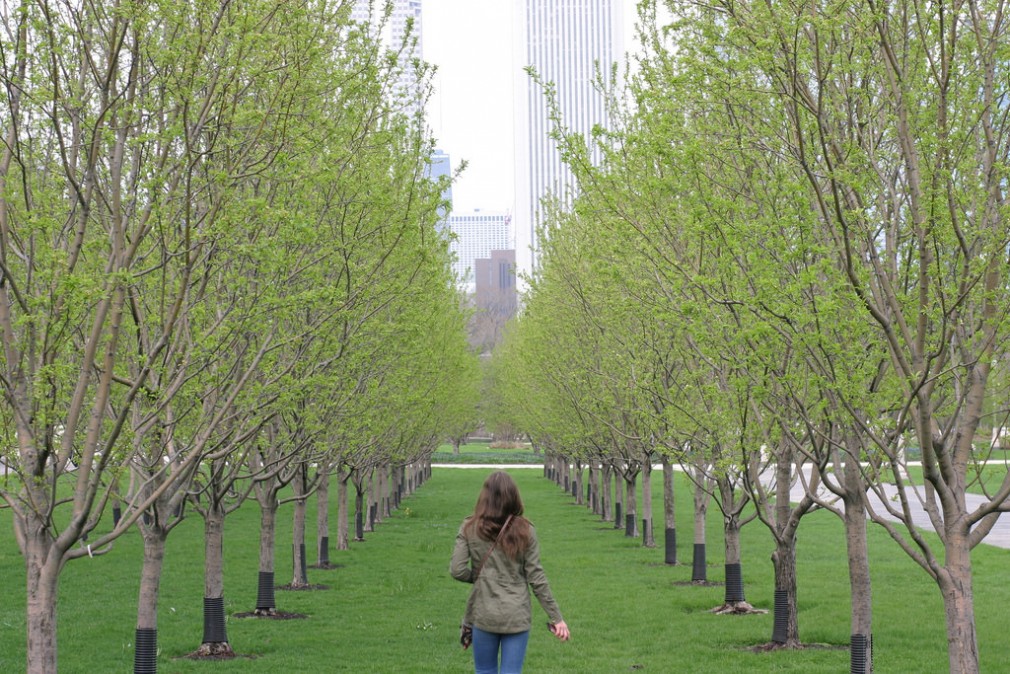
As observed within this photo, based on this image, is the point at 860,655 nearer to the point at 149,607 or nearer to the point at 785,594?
the point at 785,594

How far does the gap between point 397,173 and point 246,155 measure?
5.46 meters

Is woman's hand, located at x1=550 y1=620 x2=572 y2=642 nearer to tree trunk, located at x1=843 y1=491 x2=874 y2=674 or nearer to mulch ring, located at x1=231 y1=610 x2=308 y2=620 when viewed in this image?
tree trunk, located at x1=843 y1=491 x2=874 y2=674

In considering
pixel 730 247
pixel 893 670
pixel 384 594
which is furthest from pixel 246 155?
pixel 384 594

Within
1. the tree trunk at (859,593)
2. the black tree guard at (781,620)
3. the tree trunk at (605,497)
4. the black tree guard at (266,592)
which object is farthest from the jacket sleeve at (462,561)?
the tree trunk at (605,497)

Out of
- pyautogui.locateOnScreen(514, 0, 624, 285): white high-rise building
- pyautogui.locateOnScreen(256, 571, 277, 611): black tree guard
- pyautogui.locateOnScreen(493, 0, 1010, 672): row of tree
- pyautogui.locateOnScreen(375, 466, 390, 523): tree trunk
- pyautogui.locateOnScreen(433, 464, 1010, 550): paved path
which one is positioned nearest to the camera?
pyautogui.locateOnScreen(493, 0, 1010, 672): row of tree

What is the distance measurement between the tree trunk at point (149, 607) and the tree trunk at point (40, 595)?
3.62 meters

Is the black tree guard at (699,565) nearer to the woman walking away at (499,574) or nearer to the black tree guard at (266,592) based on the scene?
the black tree guard at (266,592)

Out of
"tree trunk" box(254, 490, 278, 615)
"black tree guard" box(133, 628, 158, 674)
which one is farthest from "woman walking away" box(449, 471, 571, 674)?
"tree trunk" box(254, 490, 278, 615)

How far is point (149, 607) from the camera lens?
10555 millimetres

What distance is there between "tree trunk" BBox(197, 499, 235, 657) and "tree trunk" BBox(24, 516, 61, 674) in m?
6.24

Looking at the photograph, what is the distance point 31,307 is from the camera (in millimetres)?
6773

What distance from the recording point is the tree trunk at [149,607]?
1041cm

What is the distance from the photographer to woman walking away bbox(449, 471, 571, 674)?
6.66 m

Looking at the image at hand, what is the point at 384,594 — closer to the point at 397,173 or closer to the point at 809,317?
the point at 397,173
